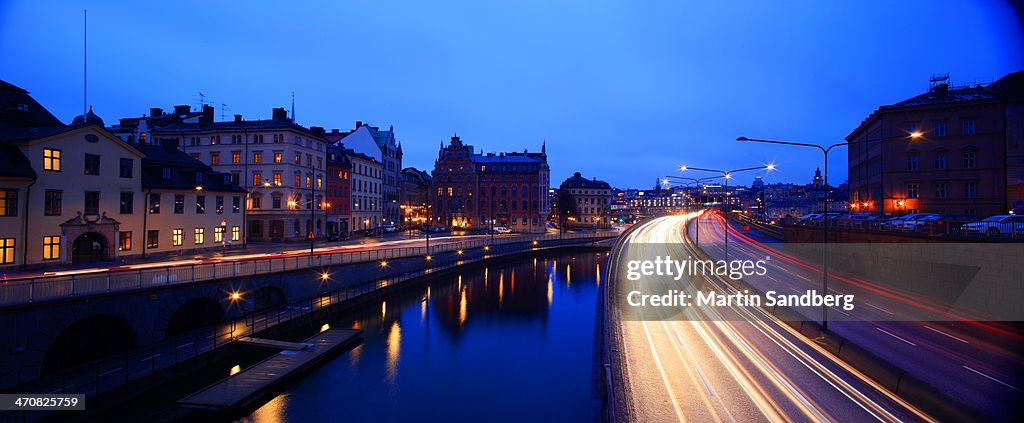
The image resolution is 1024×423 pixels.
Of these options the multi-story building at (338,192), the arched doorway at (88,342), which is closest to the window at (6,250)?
the arched doorway at (88,342)

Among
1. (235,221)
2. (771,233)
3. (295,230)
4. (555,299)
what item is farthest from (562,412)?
(771,233)

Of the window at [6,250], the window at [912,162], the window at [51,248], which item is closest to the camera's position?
the window at [6,250]

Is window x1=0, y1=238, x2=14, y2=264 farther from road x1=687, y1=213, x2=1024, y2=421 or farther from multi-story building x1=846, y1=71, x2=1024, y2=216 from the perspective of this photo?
multi-story building x1=846, y1=71, x2=1024, y2=216

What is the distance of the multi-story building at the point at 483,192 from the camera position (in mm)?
101625

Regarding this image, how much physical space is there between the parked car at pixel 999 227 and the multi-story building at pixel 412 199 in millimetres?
92142

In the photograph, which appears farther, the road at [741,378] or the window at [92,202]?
the window at [92,202]

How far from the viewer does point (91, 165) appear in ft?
100

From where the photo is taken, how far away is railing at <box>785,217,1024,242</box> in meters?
23.5

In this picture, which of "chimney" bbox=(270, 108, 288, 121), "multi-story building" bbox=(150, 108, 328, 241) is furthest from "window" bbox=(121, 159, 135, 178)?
"chimney" bbox=(270, 108, 288, 121)

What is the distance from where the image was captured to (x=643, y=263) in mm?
53375

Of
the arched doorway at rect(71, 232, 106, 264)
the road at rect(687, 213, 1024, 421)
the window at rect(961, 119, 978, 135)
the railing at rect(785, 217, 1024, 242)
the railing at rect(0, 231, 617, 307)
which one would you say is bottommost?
the road at rect(687, 213, 1024, 421)

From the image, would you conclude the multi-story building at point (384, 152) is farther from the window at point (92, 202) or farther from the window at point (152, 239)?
the window at point (92, 202)

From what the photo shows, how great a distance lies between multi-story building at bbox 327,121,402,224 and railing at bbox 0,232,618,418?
46935 mm

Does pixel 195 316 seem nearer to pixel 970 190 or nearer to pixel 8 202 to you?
pixel 8 202
